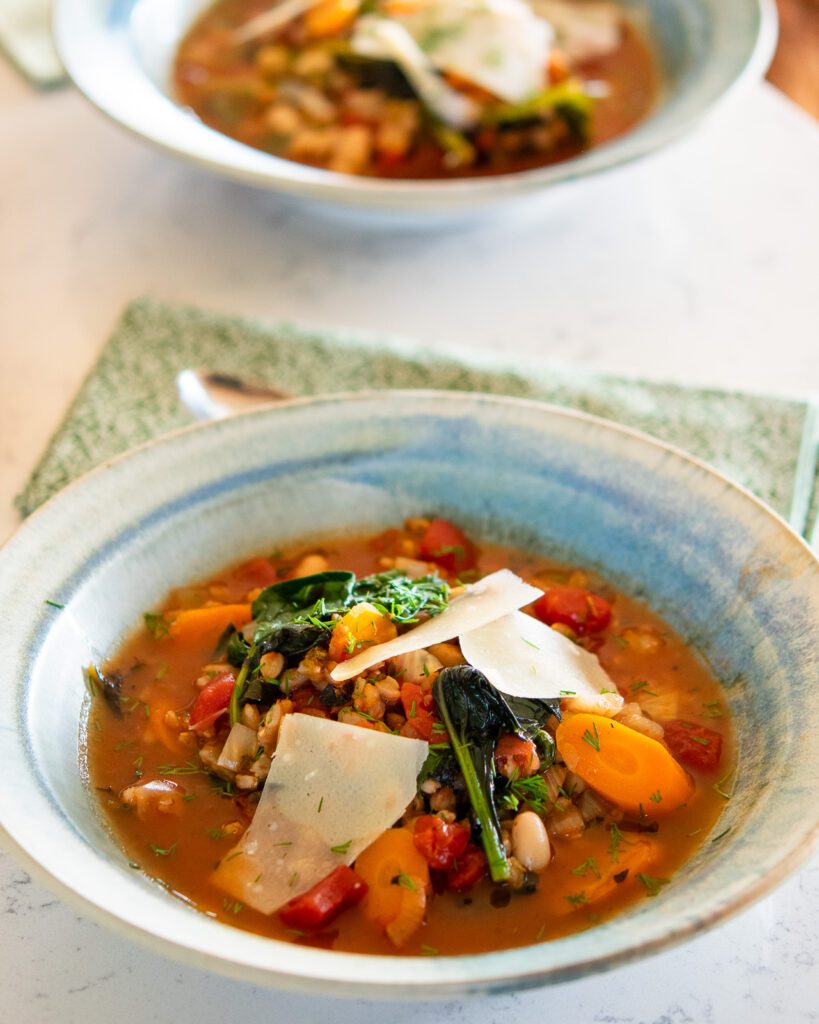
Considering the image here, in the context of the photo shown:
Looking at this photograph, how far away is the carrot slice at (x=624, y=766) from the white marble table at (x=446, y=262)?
1083 millimetres

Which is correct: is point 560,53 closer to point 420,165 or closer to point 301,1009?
point 420,165

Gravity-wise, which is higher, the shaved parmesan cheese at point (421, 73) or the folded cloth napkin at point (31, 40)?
the shaved parmesan cheese at point (421, 73)

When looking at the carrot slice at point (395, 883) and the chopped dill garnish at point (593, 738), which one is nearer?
the carrot slice at point (395, 883)

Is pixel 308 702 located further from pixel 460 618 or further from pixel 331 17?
pixel 331 17

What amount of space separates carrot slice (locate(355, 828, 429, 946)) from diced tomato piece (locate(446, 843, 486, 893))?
3 centimetres

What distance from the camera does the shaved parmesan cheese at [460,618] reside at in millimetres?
1445

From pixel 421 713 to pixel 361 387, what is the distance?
912mm

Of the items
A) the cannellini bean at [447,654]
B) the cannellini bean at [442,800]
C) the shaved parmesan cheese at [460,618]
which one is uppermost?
the shaved parmesan cheese at [460,618]

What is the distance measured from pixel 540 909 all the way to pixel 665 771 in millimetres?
228

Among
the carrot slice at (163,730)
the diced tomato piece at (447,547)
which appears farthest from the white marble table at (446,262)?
the diced tomato piece at (447,547)

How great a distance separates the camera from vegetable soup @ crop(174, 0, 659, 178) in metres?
2.84

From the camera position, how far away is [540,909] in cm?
134

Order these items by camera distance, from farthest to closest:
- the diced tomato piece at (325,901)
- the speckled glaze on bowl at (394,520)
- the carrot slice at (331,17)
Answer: the carrot slice at (331,17), the diced tomato piece at (325,901), the speckled glaze on bowl at (394,520)

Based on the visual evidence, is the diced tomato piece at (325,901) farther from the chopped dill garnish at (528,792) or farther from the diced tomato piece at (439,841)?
the chopped dill garnish at (528,792)
